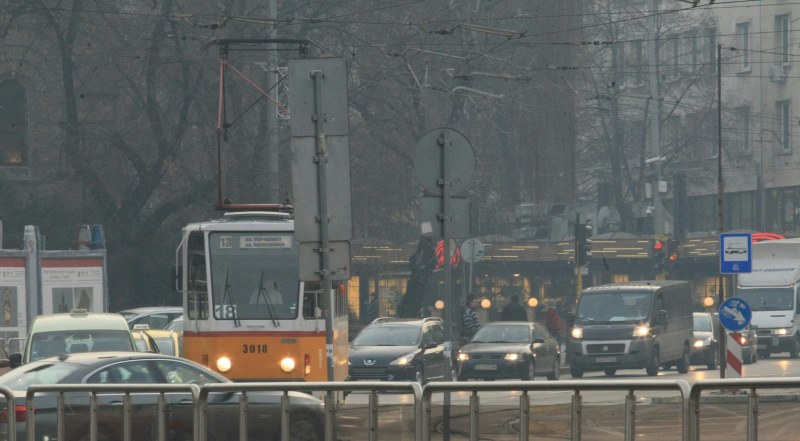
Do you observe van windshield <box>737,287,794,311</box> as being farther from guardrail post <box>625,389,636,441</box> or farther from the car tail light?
guardrail post <box>625,389,636,441</box>

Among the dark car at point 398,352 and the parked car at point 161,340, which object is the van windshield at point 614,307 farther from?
the parked car at point 161,340

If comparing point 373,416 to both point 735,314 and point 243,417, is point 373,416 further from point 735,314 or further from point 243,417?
point 735,314

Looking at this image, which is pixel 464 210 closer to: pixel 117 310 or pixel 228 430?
pixel 228 430

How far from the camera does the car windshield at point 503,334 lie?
31.7 m

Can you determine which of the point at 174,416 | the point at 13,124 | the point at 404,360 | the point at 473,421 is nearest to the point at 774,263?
the point at 404,360

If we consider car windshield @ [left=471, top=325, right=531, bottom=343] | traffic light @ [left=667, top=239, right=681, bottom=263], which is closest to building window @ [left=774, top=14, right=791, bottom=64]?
traffic light @ [left=667, top=239, right=681, bottom=263]

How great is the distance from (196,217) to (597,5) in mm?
25046

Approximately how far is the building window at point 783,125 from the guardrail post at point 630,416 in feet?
181

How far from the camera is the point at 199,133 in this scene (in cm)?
3872

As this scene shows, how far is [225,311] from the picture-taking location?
2012 centimetres

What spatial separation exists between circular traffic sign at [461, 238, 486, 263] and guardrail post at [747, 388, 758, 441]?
3073 cm

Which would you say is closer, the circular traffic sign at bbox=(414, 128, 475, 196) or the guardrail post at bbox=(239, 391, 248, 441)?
the guardrail post at bbox=(239, 391, 248, 441)

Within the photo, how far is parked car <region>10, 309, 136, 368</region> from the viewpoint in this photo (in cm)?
2131

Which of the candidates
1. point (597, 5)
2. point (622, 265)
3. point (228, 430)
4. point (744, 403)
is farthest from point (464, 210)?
point (597, 5)
